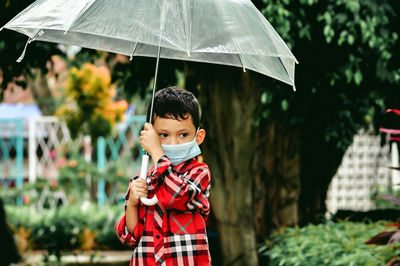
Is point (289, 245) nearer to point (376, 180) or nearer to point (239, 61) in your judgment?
point (239, 61)

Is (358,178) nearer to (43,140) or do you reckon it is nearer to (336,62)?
(336,62)

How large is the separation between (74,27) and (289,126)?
128 inches

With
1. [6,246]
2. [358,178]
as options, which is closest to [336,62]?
[6,246]

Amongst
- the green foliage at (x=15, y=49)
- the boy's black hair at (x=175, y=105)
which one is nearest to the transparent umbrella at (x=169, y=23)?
the boy's black hair at (x=175, y=105)

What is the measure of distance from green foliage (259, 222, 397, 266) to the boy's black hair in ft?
6.36

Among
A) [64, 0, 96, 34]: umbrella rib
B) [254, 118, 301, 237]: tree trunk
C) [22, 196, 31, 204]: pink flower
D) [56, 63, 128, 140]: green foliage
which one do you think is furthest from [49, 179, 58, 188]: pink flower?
[64, 0, 96, 34]: umbrella rib

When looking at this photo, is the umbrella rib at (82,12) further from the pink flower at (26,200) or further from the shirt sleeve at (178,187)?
the pink flower at (26,200)

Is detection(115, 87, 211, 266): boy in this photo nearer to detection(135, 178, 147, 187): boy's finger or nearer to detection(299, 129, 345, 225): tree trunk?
detection(135, 178, 147, 187): boy's finger

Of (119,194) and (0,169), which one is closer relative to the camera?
(119,194)

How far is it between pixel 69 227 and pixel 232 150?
4.04 meters

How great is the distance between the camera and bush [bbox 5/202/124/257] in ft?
29.2

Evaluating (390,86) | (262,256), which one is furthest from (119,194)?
(390,86)

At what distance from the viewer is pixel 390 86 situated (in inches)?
228

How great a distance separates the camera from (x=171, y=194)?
8.99 feet
